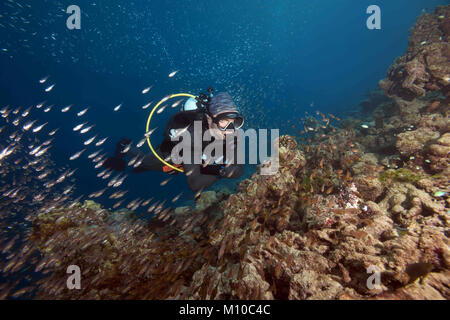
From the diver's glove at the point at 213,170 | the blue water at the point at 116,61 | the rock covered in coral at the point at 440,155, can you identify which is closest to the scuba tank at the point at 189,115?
the diver's glove at the point at 213,170

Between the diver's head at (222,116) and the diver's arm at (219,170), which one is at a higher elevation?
the diver's head at (222,116)

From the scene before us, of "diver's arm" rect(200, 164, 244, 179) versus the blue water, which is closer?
Answer: "diver's arm" rect(200, 164, 244, 179)

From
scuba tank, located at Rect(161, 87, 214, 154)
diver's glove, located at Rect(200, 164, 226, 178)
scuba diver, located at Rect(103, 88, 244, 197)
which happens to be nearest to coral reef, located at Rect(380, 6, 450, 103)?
scuba diver, located at Rect(103, 88, 244, 197)

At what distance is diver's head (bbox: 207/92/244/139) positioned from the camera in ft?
16.4

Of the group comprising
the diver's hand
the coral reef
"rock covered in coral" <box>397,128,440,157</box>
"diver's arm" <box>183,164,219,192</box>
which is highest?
the coral reef

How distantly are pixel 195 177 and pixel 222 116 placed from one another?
1850 millimetres

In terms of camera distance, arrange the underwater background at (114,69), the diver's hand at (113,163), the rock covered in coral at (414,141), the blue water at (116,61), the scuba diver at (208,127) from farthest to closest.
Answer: the blue water at (116,61) < the underwater background at (114,69) < the diver's hand at (113,163) < the rock covered in coral at (414,141) < the scuba diver at (208,127)

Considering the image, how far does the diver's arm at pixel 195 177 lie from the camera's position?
5.34 meters

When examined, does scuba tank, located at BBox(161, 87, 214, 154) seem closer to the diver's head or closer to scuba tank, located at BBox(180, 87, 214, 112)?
scuba tank, located at BBox(180, 87, 214, 112)

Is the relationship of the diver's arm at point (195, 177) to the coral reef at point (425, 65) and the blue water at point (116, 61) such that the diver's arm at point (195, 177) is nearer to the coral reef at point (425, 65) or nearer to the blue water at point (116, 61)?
the blue water at point (116, 61)

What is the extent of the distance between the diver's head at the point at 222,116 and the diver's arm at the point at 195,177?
1.11m

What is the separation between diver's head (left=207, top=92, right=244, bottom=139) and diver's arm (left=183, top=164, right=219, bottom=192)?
111 centimetres

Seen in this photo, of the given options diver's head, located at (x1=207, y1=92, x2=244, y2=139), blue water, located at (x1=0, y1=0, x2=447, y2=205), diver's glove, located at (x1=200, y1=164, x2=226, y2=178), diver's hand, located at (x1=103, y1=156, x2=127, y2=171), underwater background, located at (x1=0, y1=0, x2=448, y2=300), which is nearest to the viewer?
diver's head, located at (x1=207, y1=92, x2=244, y2=139)

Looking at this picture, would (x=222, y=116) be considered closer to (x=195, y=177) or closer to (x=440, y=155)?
(x=195, y=177)
